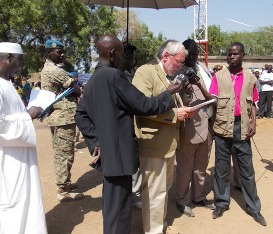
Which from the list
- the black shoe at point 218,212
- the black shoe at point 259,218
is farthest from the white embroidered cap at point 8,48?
the black shoe at point 259,218

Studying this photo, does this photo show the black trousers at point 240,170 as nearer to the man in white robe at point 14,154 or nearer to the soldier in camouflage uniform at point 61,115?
the soldier in camouflage uniform at point 61,115

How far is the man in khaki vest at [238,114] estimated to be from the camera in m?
3.72

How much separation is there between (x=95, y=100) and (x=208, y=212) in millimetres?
2139

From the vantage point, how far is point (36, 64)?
17.2 m

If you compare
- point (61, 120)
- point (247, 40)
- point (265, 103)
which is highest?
point (247, 40)

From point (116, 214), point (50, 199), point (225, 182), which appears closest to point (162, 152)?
point (116, 214)

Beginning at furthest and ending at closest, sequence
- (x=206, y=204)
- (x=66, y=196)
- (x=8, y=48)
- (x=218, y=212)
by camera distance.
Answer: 1. (x=66, y=196)
2. (x=206, y=204)
3. (x=218, y=212)
4. (x=8, y=48)

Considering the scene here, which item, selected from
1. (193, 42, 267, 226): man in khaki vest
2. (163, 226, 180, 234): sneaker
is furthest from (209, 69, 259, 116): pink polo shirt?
(163, 226, 180, 234): sneaker

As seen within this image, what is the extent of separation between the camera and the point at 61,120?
13.9 ft

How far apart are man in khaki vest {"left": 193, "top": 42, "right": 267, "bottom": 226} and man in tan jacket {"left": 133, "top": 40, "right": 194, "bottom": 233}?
2.30 ft

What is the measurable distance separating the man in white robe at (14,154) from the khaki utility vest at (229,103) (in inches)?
80.4

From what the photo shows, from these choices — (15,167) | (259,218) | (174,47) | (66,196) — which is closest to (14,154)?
(15,167)

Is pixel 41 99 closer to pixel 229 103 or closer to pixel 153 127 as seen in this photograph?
pixel 153 127

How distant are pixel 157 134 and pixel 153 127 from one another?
7 cm
